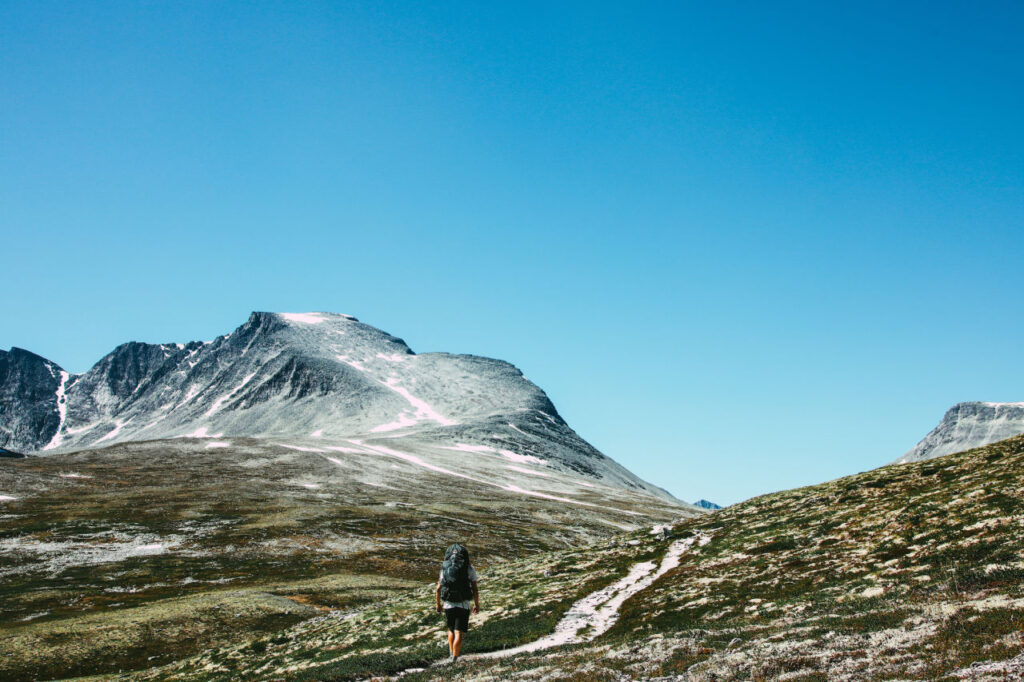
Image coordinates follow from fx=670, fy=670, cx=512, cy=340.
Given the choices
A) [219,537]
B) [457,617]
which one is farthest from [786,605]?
[219,537]

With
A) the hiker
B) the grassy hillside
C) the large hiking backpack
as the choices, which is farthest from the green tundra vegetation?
the large hiking backpack

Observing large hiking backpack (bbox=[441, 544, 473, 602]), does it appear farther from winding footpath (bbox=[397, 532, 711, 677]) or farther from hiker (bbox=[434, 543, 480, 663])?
winding footpath (bbox=[397, 532, 711, 677])

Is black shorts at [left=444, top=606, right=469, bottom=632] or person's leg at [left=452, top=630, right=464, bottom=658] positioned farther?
person's leg at [left=452, top=630, right=464, bottom=658]

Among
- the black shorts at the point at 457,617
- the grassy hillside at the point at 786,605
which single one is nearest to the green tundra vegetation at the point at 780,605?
the grassy hillside at the point at 786,605

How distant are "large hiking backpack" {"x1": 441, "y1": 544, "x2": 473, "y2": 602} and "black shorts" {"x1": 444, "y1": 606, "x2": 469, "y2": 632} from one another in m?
0.52

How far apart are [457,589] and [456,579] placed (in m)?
0.37

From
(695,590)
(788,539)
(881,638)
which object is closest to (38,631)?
(695,590)

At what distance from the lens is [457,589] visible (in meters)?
23.1

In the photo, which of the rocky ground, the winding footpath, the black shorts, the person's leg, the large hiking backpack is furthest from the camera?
the rocky ground

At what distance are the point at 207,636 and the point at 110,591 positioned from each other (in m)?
24.4

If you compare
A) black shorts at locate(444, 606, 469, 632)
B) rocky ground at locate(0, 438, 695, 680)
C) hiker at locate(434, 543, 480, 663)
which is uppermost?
hiker at locate(434, 543, 480, 663)

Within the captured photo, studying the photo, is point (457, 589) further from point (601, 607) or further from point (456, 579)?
point (601, 607)

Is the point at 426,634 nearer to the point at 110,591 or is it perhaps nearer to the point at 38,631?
the point at 38,631

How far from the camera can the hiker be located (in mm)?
23109
